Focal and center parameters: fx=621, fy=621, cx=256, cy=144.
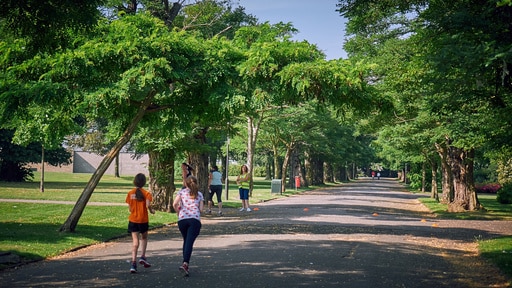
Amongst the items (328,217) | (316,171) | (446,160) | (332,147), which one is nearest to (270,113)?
(446,160)

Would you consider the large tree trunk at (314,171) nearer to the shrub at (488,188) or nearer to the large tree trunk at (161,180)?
the shrub at (488,188)

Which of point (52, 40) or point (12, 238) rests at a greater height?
point (52, 40)

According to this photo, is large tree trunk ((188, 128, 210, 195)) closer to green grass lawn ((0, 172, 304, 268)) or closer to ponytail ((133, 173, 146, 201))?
green grass lawn ((0, 172, 304, 268))

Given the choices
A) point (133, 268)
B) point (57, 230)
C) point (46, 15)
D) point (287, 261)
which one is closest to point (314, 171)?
point (57, 230)

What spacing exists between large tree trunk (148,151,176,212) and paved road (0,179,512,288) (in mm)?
4620

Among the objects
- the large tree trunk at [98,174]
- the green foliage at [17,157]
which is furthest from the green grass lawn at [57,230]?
the green foliage at [17,157]

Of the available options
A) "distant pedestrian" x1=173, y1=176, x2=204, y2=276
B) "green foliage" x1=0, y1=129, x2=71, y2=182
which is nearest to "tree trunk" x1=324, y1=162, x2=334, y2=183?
"green foliage" x1=0, y1=129, x2=71, y2=182

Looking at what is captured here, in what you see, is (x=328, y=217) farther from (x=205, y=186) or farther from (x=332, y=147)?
(x=332, y=147)

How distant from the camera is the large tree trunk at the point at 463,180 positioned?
28.3 m

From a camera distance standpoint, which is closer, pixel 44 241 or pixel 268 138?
pixel 44 241

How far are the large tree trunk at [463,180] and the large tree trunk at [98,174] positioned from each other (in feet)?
54.4

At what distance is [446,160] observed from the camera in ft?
123

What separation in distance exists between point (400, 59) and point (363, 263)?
655 inches

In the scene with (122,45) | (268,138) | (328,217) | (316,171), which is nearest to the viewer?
(122,45)
